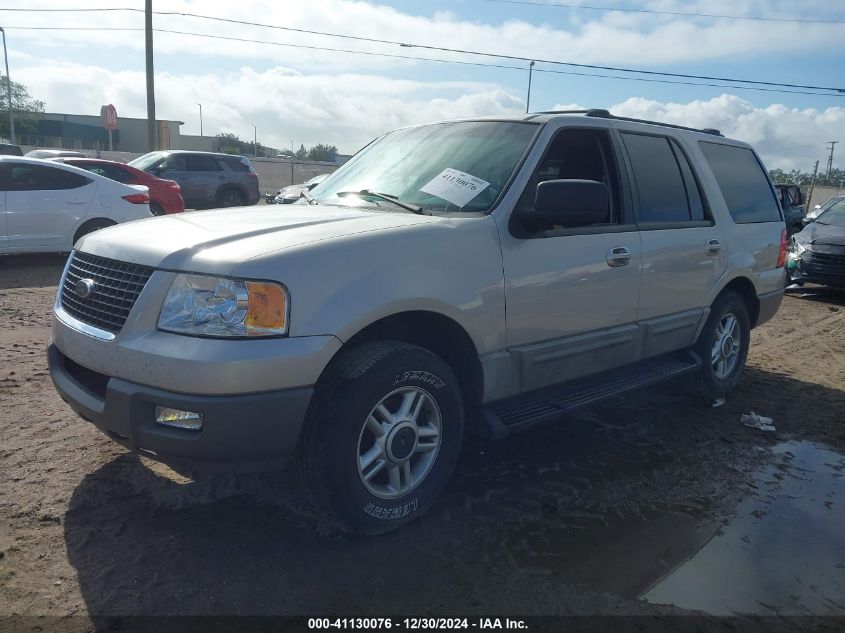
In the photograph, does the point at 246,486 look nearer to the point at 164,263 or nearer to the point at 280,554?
the point at 280,554

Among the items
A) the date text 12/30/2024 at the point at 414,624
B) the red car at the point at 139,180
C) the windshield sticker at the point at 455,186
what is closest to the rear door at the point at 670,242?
the windshield sticker at the point at 455,186

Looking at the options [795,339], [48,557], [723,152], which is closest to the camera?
[48,557]

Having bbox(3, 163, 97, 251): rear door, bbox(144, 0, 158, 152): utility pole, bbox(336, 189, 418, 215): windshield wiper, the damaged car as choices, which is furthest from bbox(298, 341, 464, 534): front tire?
bbox(144, 0, 158, 152): utility pole

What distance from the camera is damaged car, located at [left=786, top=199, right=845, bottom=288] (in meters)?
10.3

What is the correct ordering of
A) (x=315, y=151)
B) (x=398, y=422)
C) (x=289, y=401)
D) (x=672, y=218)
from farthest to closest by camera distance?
(x=315, y=151) < (x=672, y=218) < (x=398, y=422) < (x=289, y=401)

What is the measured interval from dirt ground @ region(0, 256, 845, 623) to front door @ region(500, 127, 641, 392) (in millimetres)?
612

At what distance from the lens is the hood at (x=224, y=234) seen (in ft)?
9.05

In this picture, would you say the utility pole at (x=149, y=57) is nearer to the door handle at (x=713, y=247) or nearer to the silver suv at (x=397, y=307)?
the silver suv at (x=397, y=307)

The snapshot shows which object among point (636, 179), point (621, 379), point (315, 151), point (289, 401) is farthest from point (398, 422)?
point (315, 151)

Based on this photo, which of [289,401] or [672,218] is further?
[672,218]

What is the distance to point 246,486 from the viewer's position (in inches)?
141

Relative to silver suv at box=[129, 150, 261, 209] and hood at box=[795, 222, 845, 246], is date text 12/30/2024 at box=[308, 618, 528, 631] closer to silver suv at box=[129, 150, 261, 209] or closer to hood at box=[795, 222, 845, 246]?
hood at box=[795, 222, 845, 246]

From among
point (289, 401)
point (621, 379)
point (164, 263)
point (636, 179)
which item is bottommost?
point (621, 379)

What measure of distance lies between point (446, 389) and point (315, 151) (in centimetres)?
9342
